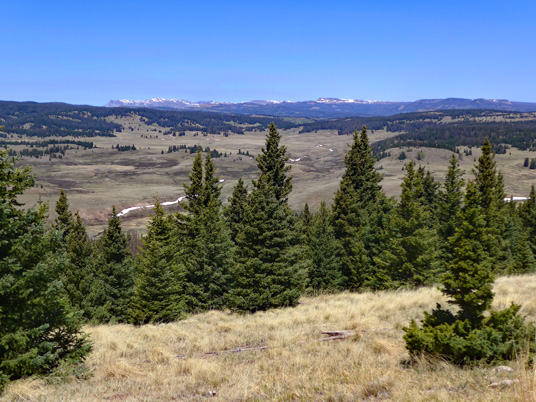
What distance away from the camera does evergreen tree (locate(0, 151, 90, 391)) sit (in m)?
8.88

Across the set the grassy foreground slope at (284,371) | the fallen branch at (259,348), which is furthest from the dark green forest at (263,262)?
the fallen branch at (259,348)

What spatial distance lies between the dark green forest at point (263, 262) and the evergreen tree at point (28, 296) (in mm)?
31

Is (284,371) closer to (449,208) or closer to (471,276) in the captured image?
(471,276)

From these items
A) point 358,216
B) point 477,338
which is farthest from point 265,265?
point 358,216

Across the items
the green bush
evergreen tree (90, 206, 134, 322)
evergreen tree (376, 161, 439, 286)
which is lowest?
evergreen tree (90, 206, 134, 322)

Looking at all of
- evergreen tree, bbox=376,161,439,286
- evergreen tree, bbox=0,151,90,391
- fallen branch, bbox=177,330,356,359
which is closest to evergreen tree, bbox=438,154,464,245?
evergreen tree, bbox=376,161,439,286

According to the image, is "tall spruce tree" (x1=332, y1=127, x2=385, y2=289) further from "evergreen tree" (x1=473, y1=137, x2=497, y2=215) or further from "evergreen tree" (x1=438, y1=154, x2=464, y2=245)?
"evergreen tree" (x1=473, y1=137, x2=497, y2=215)

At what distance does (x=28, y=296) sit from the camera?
9.33 m

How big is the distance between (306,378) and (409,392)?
87.0 inches

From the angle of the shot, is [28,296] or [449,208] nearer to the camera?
[28,296]

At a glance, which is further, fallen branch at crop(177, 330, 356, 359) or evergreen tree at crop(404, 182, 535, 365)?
fallen branch at crop(177, 330, 356, 359)

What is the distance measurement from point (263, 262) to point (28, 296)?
52.3 ft

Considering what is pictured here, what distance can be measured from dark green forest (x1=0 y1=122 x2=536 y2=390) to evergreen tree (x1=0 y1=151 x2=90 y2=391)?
31 mm

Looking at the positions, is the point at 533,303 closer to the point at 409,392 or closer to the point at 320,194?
the point at 409,392
